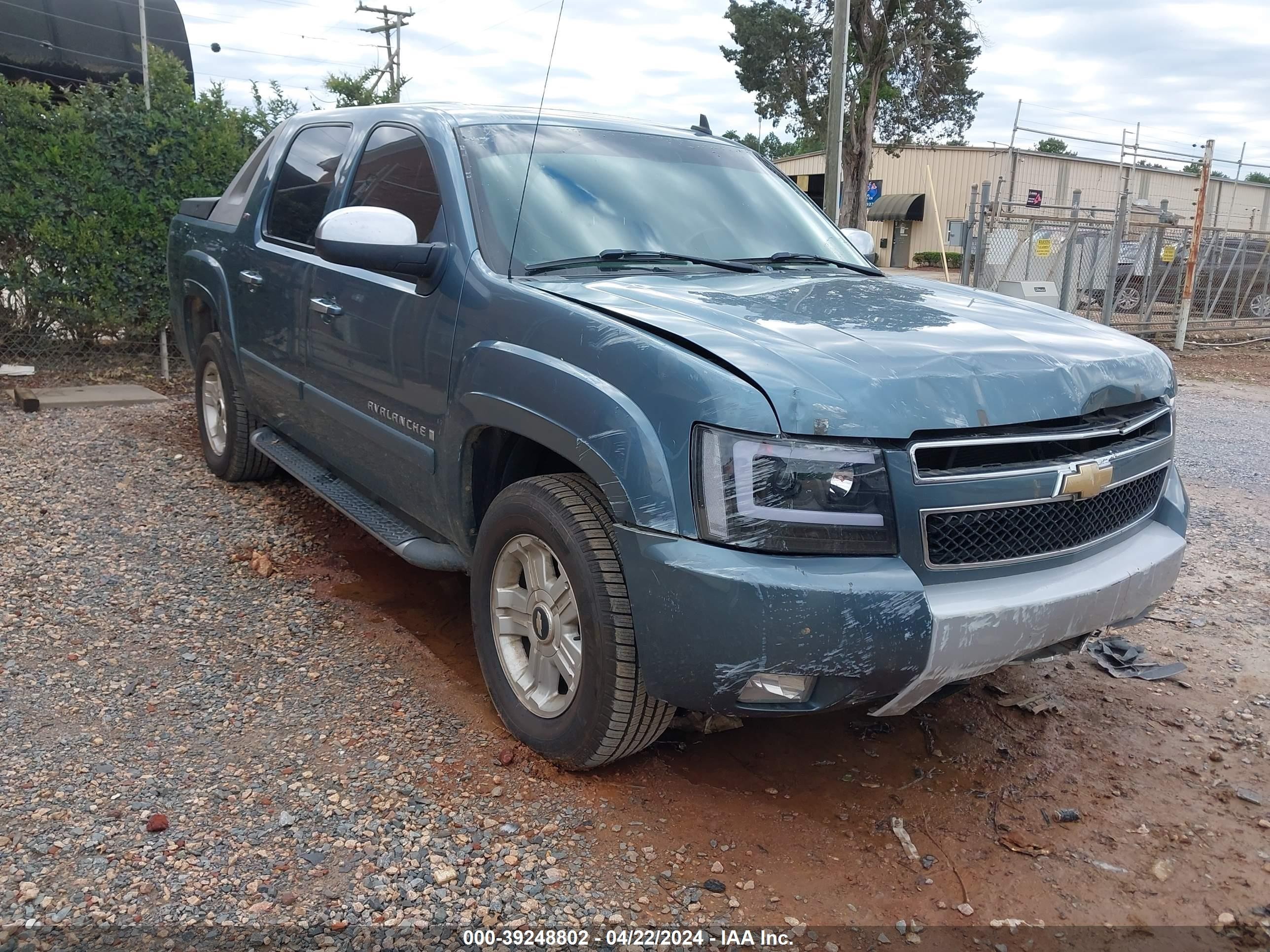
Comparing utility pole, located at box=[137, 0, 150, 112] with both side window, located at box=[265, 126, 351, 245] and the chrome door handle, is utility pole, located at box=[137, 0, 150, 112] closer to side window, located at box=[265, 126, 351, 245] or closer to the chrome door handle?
side window, located at box=[265, 126, 351, 245]

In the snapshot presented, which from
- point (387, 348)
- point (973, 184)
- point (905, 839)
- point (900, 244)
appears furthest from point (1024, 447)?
point (900, 244)

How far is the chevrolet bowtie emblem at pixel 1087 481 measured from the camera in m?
2.60

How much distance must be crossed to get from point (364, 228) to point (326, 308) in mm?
855

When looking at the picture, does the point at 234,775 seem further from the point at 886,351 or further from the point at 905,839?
the point at 886,351

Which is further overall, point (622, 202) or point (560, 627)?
point (622, 202)

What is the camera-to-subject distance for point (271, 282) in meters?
4.59

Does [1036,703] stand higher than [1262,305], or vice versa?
[1036,703]

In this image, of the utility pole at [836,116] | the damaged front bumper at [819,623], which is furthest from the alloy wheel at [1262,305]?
the damaged front bumper at [819,623]

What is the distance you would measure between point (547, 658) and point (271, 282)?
99.6 inches

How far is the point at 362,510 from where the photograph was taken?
4.06m

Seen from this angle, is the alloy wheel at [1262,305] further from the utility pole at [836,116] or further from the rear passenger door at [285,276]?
the rear passenger door at [285,276]

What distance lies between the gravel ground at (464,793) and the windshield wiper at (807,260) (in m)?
1.64

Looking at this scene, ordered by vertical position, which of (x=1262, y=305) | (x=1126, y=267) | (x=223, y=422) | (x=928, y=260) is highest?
(x=223, y=422)

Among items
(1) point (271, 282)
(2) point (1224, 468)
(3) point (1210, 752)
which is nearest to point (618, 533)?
(3) point (1210, 752)
